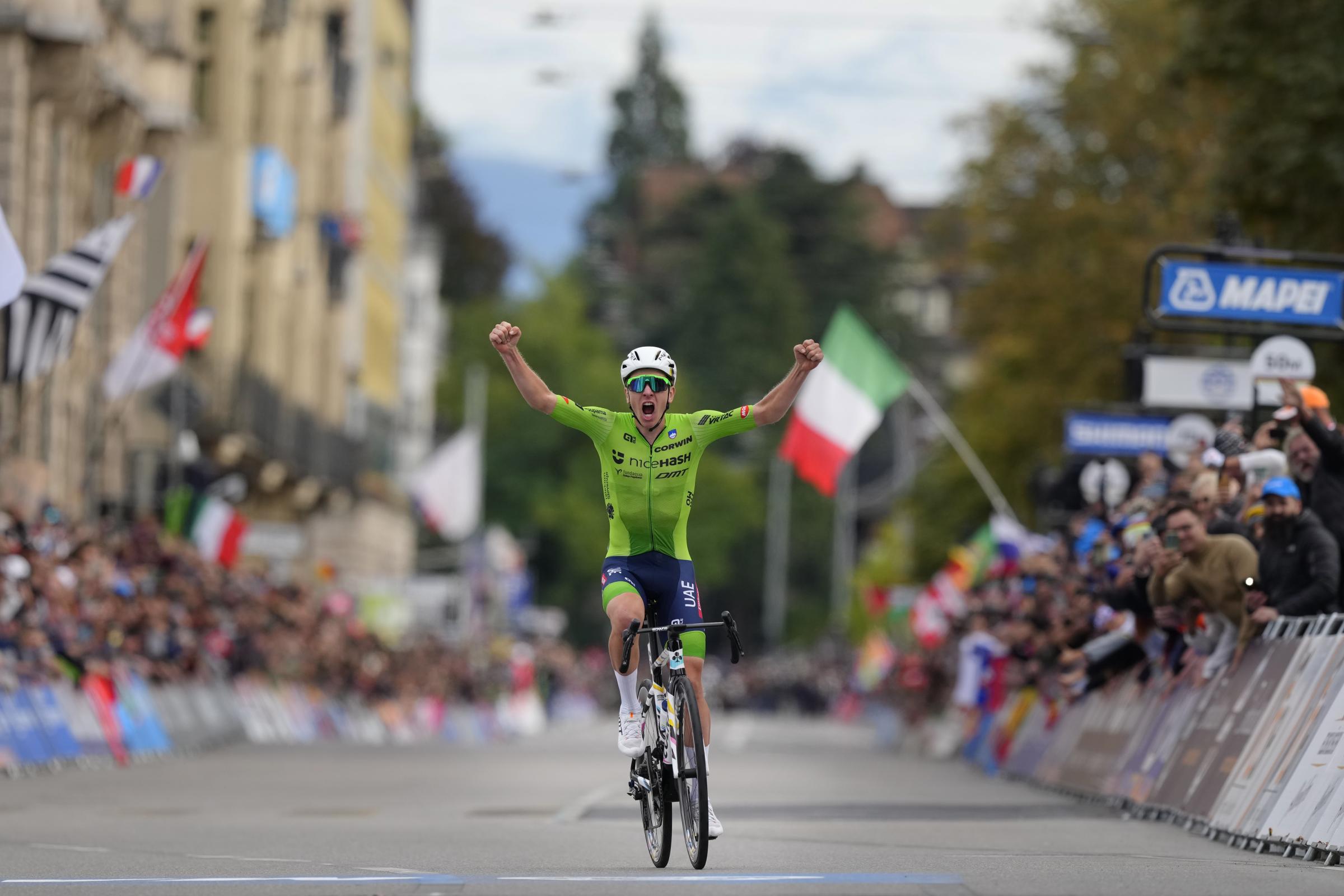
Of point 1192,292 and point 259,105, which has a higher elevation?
point 259,105

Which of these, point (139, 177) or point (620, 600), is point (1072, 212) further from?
point (620, 600)

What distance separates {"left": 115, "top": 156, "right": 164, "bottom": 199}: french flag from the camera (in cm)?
3334

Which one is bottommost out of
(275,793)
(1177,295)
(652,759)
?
(275,793)

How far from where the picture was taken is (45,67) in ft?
119

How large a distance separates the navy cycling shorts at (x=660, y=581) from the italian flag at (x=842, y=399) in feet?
71.1

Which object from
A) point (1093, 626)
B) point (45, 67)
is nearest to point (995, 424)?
point (45, 67)

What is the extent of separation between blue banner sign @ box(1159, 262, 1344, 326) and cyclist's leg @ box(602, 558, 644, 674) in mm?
11725

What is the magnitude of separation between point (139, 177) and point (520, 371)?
67.0 ft

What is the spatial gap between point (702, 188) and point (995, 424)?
77.3 metres

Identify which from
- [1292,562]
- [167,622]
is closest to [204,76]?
[167,622]

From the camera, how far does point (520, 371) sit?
1383cm

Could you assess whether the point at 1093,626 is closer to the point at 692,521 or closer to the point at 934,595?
the point at 934,595

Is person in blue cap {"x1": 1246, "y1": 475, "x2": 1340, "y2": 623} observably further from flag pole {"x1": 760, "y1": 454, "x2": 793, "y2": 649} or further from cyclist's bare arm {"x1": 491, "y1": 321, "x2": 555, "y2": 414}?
flag pole {"x1": 760, "y1": 454, "x2": 793, "y2": 649}

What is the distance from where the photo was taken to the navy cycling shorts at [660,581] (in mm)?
13492
